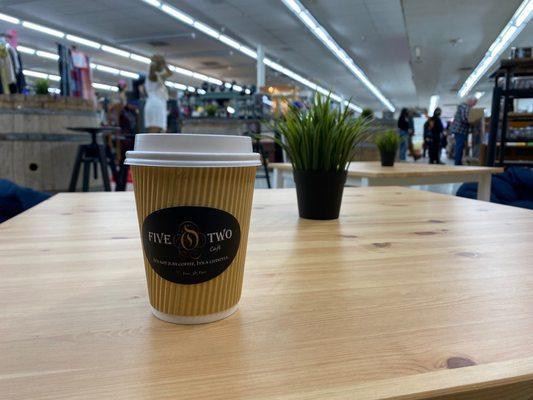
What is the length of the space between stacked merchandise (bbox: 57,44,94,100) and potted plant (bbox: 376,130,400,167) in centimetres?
233

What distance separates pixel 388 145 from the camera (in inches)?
94.1

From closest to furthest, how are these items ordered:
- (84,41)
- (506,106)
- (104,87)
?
(506,106) < (84,41) < (104,87)

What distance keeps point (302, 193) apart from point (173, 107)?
7674 millimetres

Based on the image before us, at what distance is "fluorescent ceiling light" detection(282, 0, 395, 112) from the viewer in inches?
284

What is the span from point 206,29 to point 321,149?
8.49 m

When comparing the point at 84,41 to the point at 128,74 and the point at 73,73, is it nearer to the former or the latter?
the point at 128,74

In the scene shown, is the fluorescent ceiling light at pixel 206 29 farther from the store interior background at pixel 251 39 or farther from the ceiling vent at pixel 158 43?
the ceiling vent at pixel 158 43

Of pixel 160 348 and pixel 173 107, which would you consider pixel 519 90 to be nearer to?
pixel 160 348

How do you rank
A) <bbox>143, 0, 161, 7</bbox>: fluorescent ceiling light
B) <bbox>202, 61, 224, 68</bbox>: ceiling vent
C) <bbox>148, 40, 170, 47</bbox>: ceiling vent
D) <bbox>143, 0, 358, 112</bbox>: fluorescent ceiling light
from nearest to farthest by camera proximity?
<bbox>143, 0, 161, 7</bbox>: fluorescent ceiling light < <bbox>143, 0, 358, 112</bbox>: fluorescent ceiling light < <bbox>148, 40, 170, 47</bbox>: ceiling vent < <bbox>202, 61, 224, 68</bbox>: ceiling vent

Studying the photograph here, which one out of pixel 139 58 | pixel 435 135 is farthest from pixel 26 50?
pixel 435 135

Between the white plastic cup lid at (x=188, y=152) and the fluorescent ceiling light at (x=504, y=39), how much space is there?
8474 millimetres

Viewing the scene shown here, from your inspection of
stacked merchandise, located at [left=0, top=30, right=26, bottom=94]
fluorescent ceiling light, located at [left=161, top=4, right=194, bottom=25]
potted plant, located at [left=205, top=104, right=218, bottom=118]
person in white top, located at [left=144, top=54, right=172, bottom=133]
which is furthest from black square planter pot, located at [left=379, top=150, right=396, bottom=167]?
fluorescent ceiling light, located at [left=161, top=4, right=194, bottom=25]

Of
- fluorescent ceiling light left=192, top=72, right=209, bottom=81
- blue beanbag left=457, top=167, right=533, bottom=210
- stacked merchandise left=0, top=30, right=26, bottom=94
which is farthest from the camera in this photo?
fluorescent ceiling light left=192, top=72, right=209, bottom=81

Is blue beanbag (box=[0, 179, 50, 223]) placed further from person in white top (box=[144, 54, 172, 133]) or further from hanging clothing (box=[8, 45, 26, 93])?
person in white top (box=[144, 54, 172, 133])
